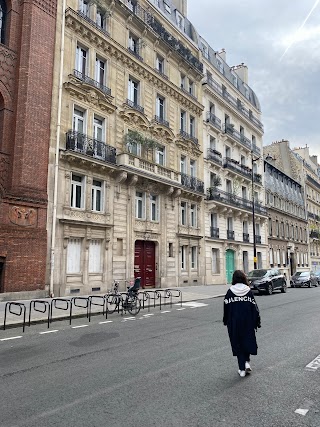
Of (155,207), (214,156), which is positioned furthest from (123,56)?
(214,156)

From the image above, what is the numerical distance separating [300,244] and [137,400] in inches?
1918

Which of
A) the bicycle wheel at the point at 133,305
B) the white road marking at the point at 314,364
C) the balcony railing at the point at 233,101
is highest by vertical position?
the balcony railing at the point at 233,101

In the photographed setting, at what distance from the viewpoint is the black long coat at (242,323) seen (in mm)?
5238

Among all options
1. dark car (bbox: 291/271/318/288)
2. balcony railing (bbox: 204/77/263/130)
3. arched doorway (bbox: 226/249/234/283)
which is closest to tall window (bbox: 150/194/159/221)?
arched doorway (bbox: 226/249/234/283)

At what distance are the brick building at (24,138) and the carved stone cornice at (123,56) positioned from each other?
1573mm

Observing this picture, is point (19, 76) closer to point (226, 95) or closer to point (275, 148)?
point (226, 95)

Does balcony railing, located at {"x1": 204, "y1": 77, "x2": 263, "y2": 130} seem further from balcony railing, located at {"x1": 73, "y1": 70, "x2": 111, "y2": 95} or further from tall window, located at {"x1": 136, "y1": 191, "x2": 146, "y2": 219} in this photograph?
tall window, located at {"x1": 136, "y1": 191, "x2": 146, "y2": 219}

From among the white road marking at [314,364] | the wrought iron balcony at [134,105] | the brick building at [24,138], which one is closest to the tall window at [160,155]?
the wrought iron balcony at [134,105]

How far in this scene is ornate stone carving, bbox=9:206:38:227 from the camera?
14.6 metres

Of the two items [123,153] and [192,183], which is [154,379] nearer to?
[123,153]

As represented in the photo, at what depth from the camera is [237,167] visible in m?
33.6

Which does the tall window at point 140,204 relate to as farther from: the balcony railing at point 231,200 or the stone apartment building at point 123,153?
the balcony railing at point 231,200

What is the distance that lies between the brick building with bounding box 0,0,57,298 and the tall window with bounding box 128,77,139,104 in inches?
234

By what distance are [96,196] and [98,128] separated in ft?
13.2
